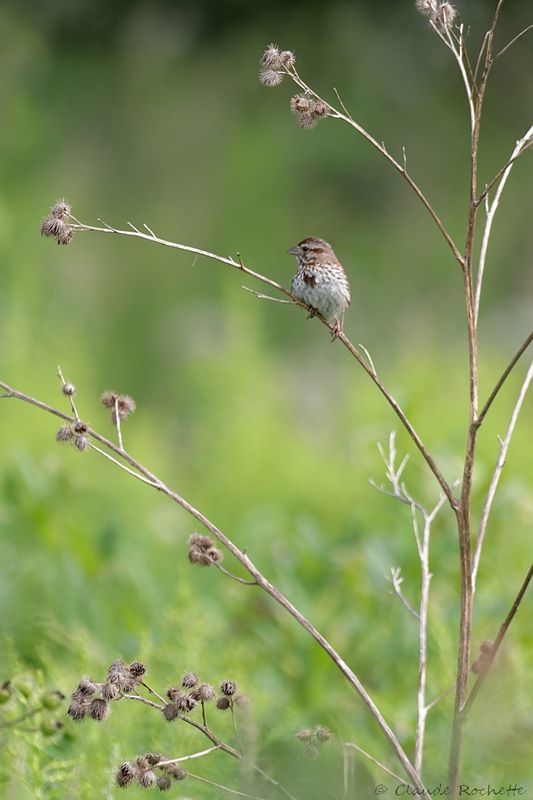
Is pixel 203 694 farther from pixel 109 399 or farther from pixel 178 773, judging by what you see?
pixel 109 399

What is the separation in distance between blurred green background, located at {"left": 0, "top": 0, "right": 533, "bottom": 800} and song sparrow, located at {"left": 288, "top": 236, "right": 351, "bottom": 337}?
26 centimetres

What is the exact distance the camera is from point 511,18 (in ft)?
17.3

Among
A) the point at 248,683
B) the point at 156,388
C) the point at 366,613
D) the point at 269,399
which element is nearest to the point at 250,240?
the point at 156,388

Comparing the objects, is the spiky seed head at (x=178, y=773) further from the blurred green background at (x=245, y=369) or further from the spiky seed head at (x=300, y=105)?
the spiky seed head at (x=300, y=105)

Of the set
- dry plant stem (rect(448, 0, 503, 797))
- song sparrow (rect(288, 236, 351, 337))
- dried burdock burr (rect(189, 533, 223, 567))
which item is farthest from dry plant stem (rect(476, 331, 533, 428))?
song sparrow (rect(288, 236, 351, 337))

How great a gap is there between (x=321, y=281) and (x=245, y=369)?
1427 millimetres

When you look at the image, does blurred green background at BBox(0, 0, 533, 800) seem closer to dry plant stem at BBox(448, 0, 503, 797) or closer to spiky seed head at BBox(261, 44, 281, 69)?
dry plant stem at BBox(448, 0, 503, 797)

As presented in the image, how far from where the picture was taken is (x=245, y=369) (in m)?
2.66

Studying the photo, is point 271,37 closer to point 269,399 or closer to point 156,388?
point 156,388

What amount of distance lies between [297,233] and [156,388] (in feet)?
3.65

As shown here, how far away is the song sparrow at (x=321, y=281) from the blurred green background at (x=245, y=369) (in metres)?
0.26

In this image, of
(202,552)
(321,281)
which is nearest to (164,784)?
(202,552)

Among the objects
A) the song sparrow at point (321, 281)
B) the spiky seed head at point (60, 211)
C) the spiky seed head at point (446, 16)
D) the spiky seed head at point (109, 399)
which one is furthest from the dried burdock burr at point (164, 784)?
the song sparrow at point (321, 281)

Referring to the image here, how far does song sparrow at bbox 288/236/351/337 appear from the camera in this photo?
1.23 metres
